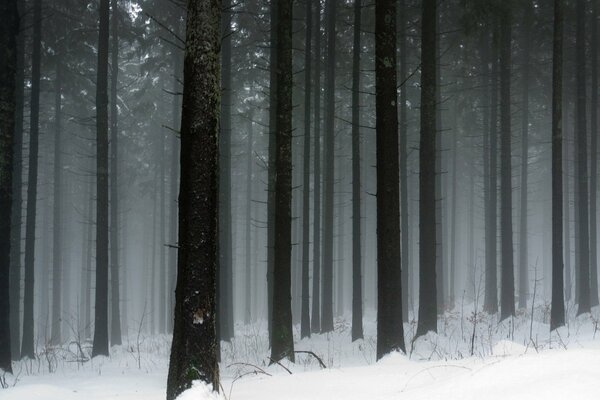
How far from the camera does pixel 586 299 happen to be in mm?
17000

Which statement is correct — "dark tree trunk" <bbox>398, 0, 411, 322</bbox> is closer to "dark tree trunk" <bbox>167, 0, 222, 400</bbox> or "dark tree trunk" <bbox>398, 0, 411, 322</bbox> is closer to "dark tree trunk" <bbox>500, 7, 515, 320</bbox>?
"dark tree trunk" <bbox>500, 7, 515, 320</bbox>

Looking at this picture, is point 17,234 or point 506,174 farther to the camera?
point 506,174

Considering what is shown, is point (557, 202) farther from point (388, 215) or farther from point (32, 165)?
point (32, 165)

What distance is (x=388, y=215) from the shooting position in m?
8.34

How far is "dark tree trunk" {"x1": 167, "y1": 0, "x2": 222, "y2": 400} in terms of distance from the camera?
5.15 metres

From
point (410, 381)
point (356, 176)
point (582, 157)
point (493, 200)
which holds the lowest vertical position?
point (410, 381)

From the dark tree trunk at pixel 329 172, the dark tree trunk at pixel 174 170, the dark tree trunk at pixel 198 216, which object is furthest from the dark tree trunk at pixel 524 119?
the dark tree trunk at pixel 198 216

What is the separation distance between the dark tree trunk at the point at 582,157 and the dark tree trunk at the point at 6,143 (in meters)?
15.5

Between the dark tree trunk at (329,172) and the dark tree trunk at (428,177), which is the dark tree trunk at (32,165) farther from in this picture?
the dark tree trunk at (428,177)

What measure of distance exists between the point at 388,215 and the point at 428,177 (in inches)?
182

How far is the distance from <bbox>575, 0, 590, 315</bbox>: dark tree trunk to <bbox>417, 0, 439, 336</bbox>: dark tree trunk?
681 cm

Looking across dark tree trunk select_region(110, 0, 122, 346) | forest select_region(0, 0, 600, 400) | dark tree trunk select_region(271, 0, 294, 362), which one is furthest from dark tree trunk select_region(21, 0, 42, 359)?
dark tree trunk select_region(271, 0, 294, 362)

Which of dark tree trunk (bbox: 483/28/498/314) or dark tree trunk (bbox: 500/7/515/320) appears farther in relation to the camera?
dark tree trunk (bbox: 483/28/498/314)

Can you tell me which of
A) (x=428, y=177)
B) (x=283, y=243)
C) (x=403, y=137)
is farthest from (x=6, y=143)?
(x=403, y=137)
